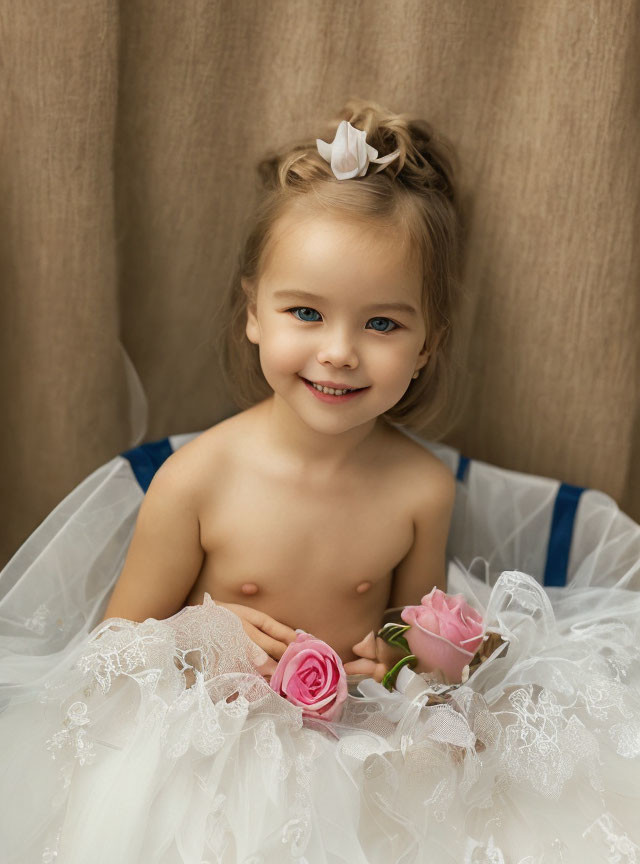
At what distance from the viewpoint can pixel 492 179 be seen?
4.13 feet

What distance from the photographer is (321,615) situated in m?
1.15

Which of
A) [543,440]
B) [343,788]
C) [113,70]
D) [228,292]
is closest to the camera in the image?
[343,788]

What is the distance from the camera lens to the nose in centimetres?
97

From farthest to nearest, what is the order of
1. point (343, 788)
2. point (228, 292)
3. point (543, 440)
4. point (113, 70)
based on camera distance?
1. point (543, 440)
2. point (228, 292)
3. point (113, 70)
4. point (343, 788)

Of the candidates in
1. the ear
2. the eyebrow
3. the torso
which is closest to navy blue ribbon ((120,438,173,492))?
the torso

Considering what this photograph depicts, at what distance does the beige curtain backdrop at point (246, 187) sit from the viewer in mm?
1133


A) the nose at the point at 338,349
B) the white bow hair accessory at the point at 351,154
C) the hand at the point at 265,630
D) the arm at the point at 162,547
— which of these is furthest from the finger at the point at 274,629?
the white bow hair accessory at the point at 351,154

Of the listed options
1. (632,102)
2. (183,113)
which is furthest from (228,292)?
(632,102)

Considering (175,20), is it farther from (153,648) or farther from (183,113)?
(153,648)

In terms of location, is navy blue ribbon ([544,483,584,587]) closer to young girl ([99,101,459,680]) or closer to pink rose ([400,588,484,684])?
young girl ([99,101,459,680])

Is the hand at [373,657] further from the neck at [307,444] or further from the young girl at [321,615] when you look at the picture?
the neck at [307,444]

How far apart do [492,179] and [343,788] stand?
83 centimetres

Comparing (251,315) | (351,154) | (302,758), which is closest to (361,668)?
(302,758)

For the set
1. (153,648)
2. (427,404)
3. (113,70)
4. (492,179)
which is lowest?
(153,648)
